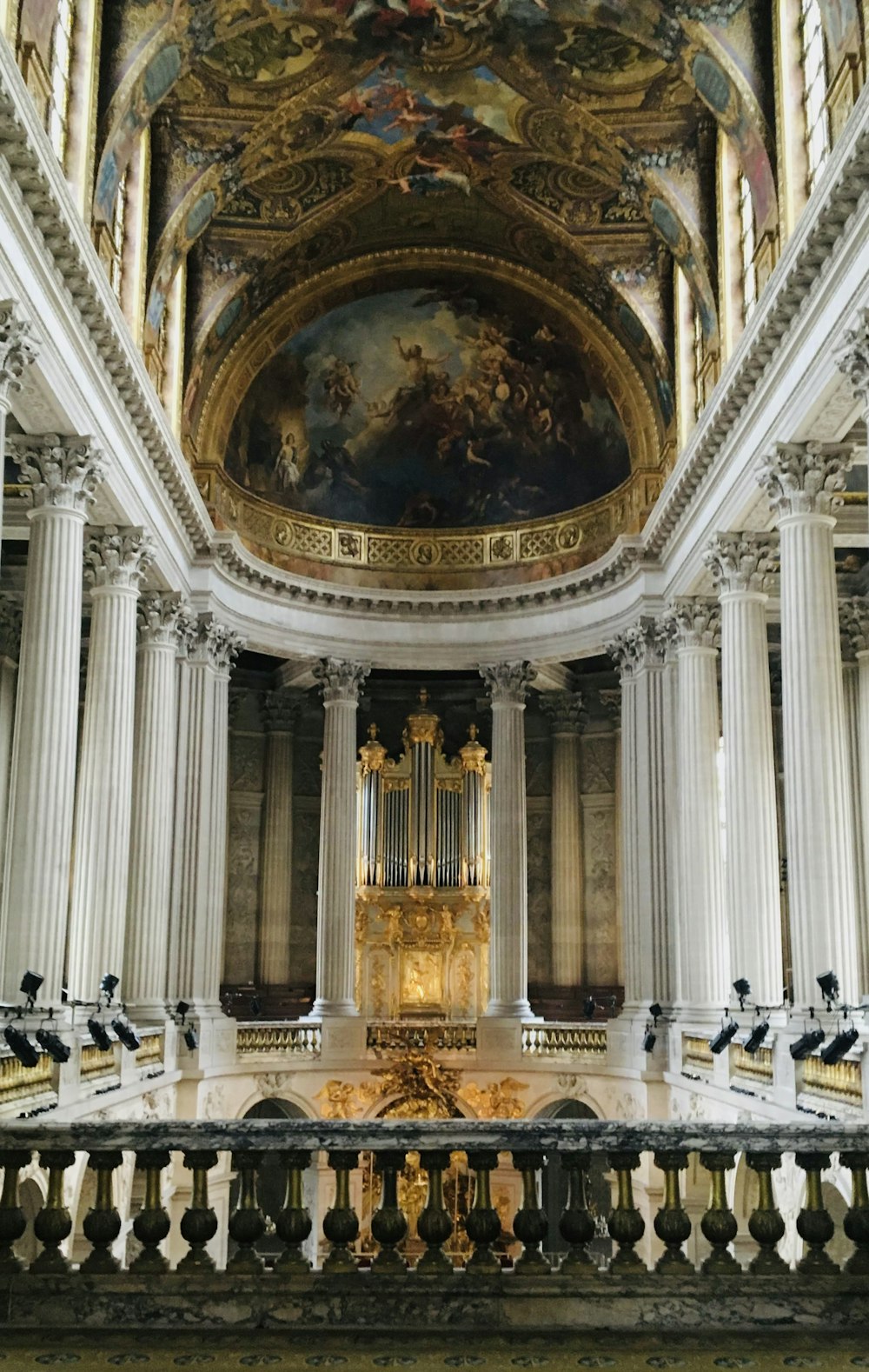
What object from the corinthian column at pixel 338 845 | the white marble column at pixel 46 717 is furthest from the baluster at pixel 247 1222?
the corinthian column at pixel 338 845

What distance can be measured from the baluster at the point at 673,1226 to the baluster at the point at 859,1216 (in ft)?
2.29

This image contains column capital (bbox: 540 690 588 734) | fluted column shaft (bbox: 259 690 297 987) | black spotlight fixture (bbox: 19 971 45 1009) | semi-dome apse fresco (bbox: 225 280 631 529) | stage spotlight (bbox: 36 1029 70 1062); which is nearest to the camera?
stage spotlight (bbox: 36 1029 70 1062)

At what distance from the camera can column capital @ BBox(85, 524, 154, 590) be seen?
24766mm

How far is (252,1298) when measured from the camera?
244 inches

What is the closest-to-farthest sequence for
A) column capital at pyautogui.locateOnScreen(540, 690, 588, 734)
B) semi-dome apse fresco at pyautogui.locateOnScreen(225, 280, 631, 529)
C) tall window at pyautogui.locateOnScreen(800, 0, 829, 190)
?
tall window at pyautogui.locateOnScreen(800, 0, 829, 190), semi-dome apse fresco at pyautogui.locateOnScreen(225, 280, 631, 529), column capital at pyautogui.locateOnScreen(540, 690, 588, 734)

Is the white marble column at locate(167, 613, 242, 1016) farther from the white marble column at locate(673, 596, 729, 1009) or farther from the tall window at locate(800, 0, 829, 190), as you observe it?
the tall window at locate(800, 0, 829, 190)

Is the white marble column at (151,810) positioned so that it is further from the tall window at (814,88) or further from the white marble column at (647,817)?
the tall window at (814,88)

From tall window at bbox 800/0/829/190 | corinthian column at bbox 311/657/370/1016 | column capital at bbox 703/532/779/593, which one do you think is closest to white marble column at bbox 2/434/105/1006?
column capital at bbox 703/532/779/593

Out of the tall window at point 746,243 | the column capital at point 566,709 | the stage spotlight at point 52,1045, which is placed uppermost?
the tall window at point 746,243

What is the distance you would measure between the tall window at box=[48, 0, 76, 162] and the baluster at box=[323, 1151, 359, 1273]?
16.5 m

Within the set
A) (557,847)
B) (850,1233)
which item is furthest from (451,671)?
(850,1233)

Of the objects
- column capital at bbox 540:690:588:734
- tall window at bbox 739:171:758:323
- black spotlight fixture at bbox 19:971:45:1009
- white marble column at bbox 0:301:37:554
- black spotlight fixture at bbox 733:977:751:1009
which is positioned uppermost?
tall window at bbox 739:171:758:323

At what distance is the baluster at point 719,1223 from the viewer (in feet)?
20.8

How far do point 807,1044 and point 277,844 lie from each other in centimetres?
2044
